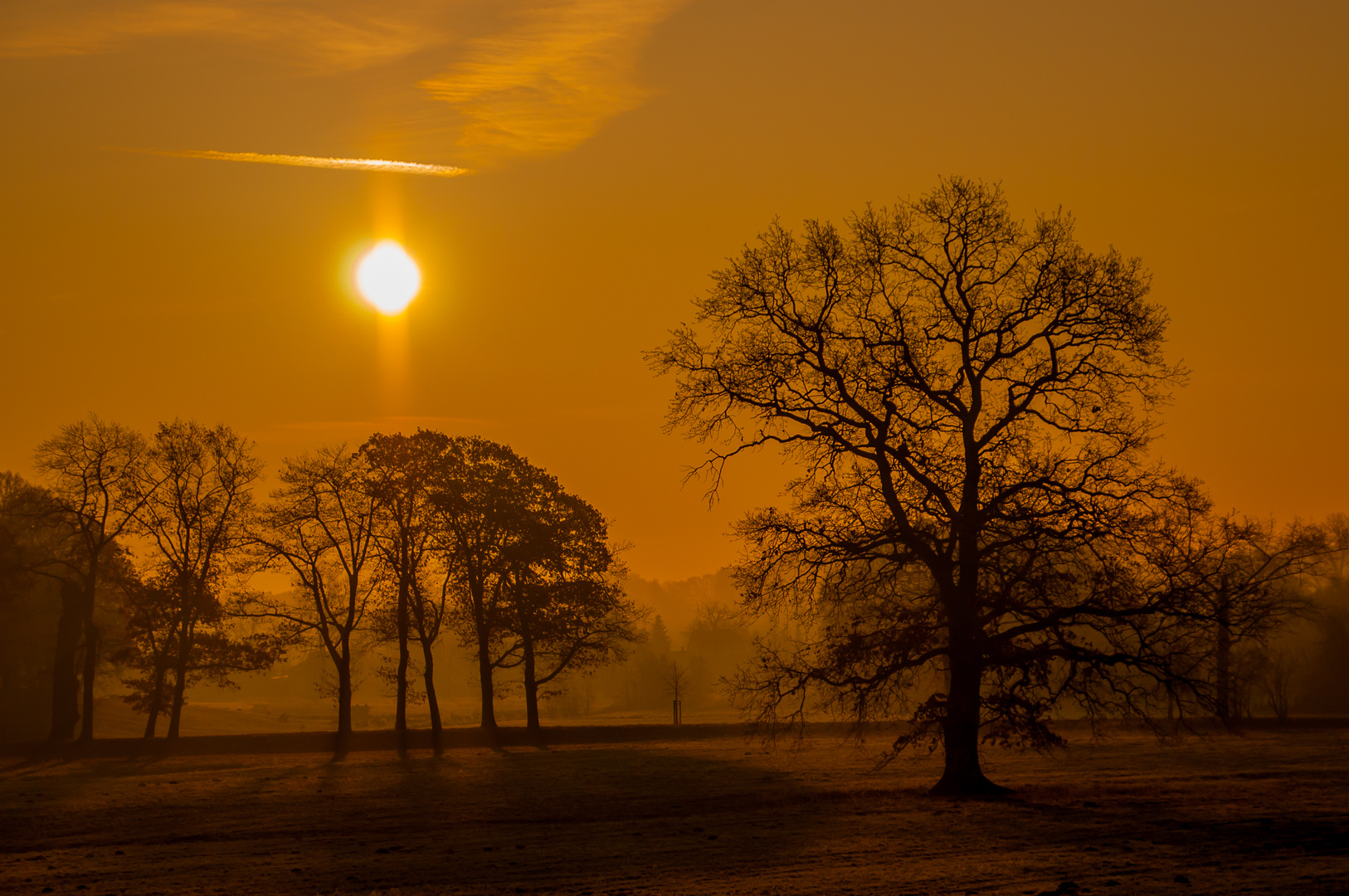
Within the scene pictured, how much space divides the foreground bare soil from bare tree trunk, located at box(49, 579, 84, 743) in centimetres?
883

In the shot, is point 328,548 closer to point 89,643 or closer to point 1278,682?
point 89,643

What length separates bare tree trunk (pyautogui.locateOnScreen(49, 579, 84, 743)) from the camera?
156 feet

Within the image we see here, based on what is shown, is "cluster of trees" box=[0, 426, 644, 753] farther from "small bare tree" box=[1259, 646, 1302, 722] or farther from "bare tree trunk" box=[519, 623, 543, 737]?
"small bare tree" box=[1259, 646, 1302, 722]

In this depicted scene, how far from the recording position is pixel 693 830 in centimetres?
2245

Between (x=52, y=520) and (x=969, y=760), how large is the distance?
4230 centimetres

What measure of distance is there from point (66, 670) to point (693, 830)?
37249 millimetres

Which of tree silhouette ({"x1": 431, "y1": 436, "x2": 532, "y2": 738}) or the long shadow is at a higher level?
tree silhouette ({"x1": 431, "y1": 436, "x2": 532, "y2": 738})

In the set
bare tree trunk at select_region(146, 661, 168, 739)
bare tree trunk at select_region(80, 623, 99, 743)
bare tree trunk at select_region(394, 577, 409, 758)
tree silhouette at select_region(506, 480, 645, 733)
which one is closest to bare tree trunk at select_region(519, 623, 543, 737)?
tree silhouette at select_region(506, 480, 645, 733)

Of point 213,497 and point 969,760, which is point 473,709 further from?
point 969,760

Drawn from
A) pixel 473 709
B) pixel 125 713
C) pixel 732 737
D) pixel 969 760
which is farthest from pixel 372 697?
pixel 969 760

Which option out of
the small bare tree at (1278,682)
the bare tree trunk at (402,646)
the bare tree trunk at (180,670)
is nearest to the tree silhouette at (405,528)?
the bare tree trunk at (402,646)

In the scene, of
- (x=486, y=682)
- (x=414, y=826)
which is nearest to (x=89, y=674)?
(x=486, y=682)

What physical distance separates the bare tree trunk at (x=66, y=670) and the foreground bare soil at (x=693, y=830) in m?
8.83

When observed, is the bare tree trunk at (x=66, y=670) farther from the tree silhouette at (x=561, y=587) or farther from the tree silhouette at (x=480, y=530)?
the tree silhouette at (x=561, y=587)
